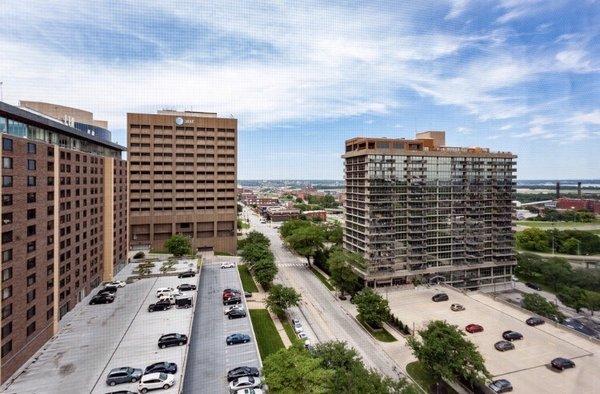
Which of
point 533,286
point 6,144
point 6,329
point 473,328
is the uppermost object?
point 6,144

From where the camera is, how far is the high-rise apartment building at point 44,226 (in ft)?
16.1

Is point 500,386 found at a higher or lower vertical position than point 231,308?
lower


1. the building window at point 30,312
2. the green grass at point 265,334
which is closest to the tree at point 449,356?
the green grass at point 265,334

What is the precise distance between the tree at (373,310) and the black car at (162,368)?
4.72 metres

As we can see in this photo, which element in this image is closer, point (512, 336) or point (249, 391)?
point (249, 391)

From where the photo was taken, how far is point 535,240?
52.7 feet

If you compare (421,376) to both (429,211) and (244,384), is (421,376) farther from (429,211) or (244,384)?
(429,211)

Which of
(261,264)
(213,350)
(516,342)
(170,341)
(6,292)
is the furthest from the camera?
(261,264)

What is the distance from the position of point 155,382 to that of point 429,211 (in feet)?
31.8

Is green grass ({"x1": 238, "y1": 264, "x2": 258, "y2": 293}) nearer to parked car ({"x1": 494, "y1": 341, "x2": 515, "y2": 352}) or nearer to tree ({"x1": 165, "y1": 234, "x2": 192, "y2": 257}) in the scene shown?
tree ({"x1": 165, "y1": 234, "x2": 192, "y2": 257})

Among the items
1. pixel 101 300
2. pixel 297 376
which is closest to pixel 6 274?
pixel 101 300

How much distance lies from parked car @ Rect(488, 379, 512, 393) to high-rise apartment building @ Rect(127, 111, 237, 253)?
11.8m

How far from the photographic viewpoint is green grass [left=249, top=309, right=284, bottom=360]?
6.82 m

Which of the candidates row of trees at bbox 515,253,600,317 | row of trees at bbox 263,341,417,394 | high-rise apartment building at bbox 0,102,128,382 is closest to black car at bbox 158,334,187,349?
row of trees at bbox 263,341,417,394
